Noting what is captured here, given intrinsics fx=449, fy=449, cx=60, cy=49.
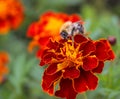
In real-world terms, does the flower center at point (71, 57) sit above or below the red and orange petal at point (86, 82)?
above

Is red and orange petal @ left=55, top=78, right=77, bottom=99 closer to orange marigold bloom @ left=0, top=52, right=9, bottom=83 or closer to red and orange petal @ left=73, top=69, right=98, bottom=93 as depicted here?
red and orange petal @ left=73, top=69, right=98, bottom=93

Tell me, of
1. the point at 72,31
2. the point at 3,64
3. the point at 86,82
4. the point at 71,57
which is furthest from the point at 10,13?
the point at 86,82

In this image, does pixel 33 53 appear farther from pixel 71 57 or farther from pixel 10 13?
pixel 71 57

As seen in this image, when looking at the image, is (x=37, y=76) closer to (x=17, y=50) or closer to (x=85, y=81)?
(x=85, y=81)

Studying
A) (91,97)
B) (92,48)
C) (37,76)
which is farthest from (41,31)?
(92,48)

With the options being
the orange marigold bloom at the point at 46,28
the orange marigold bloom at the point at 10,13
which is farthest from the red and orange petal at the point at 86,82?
the orange marigold bloom at the point at 10,13

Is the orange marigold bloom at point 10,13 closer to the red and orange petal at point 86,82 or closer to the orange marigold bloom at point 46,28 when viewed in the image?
the orange marigold bloom at point 46,28
